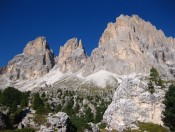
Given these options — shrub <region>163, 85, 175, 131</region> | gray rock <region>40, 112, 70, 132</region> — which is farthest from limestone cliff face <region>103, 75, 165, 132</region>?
gray rock <region>40, 112, 70, 132</region>

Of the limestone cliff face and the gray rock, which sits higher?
the limestone cliff face

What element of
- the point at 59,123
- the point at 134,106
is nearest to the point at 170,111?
the point at 134,106

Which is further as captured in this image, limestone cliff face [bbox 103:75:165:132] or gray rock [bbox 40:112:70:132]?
limestone cliff face [bbox 103:75:165:132]

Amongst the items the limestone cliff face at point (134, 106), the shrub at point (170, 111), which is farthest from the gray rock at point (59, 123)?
the shrub at point (170, 111)

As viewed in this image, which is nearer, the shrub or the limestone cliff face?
the shrub

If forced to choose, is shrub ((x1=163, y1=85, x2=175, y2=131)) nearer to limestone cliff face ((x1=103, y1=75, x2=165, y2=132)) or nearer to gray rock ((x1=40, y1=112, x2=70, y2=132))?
limestone cliff face ((x1=103, y1=75, x2=165, y2=132))

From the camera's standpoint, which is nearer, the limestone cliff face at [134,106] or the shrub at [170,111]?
the shrub at [170,111]

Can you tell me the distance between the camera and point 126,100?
10625cm

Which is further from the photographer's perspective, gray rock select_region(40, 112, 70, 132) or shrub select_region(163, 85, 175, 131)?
shrub select_region(163, 85, 175, 131)

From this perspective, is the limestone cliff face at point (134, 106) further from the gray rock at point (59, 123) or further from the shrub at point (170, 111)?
the gray rock at point (59, 123)

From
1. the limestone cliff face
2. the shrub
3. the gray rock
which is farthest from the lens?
the limestone cliff face

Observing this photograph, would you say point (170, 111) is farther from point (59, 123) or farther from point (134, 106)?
point (59, 123)

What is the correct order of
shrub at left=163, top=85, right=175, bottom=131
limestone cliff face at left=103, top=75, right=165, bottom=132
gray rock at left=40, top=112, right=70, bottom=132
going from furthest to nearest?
limestone cliff face at left=103, top=75, right=165, bottom=132 → shrub at left=163, top=85, right=175, bottom=131 → gray rock at left=40, top=112, right=70, bottom=132

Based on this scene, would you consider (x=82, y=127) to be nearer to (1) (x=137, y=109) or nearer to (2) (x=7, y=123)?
(1) (x=137, y=109)
